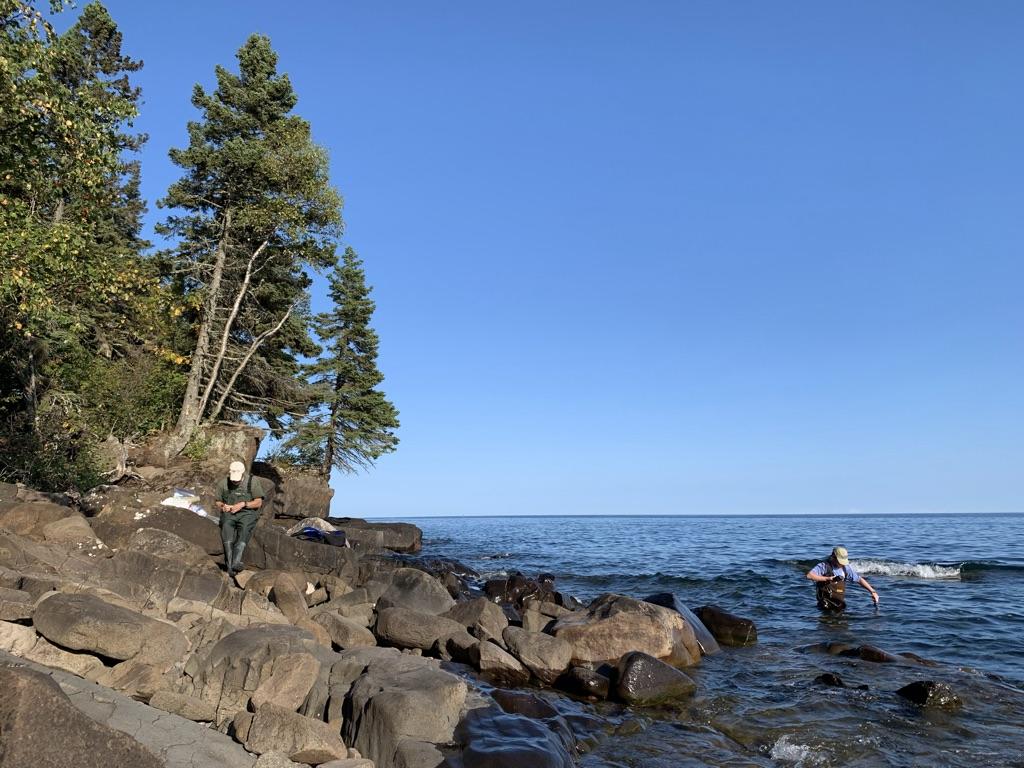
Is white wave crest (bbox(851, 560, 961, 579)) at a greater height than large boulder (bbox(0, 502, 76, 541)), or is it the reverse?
large boulder (bbox(0, 502, 76, 541))

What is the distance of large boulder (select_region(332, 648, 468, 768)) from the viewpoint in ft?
20.0

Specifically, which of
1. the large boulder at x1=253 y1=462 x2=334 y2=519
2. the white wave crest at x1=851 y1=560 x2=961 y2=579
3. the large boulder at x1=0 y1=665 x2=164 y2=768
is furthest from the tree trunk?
the white wave crest at x1=851 y1=560 x2=961 y2=579

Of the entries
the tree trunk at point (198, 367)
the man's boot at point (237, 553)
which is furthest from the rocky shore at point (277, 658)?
the tree trunk at point (198, 367)

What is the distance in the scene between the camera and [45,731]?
424cm

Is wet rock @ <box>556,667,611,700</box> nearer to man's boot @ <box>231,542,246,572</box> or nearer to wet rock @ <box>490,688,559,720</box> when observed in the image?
wet rock @ <box>490,688,559,720</box>

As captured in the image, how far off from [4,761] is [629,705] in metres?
7.31

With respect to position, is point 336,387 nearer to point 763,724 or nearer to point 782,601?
point 782,601

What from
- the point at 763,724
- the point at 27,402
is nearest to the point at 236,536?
the point at 763,724

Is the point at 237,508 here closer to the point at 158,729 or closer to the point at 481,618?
the point at 481,618

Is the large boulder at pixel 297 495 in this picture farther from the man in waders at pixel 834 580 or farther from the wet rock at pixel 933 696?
the wet rock at pixel 933 696

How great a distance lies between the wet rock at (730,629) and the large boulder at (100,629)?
10.0m

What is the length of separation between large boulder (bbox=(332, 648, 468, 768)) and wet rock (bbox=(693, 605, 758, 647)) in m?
7.95

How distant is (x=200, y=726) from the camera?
6.03 metres

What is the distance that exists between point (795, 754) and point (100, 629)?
803cm
